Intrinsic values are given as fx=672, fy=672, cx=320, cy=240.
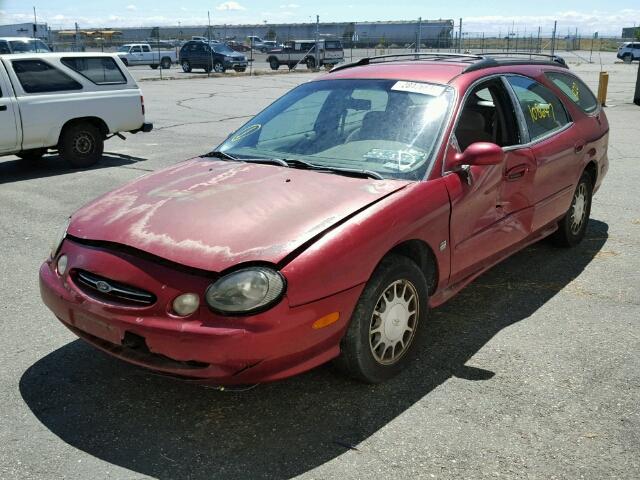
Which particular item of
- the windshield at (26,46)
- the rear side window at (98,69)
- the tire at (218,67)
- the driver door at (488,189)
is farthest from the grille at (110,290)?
the tire at (218,67)

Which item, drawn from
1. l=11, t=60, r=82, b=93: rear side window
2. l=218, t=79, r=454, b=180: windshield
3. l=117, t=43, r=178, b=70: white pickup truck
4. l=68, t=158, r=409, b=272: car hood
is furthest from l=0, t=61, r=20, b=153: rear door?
l=117, t=43, r=178, b=70: white pickup truck

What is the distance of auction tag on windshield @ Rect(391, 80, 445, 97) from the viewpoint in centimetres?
421

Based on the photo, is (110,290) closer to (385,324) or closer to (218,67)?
(385,324)

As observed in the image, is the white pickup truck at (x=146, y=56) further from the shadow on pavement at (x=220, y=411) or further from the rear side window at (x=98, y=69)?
the shadow on pavement at (x=220, y=411)

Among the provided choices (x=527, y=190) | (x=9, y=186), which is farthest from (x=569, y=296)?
(x=9, y=186)

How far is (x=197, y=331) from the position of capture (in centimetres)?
288

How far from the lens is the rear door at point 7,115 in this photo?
9.19 m

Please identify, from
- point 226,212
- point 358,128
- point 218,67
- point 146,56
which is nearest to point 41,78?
point 358,128

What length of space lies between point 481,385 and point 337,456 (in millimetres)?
1006

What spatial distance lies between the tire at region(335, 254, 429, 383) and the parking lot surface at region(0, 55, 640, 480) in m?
0.12

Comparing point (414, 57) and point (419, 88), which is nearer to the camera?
point (419, 88)

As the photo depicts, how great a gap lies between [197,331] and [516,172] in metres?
2.61

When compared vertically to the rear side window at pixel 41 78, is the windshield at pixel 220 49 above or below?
above

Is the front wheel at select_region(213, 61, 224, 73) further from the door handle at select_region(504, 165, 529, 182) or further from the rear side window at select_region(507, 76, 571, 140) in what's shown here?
the door handle at select_region(504, 165, 529, 182)
